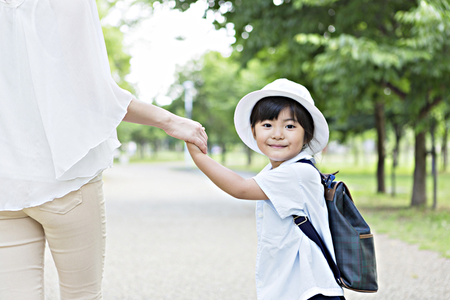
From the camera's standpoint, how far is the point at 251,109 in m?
2.09

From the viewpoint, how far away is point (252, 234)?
6.98 meters

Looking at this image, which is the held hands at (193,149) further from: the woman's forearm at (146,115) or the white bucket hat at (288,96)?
the white bucket hat at (288,96)

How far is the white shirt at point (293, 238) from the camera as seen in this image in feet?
5.92

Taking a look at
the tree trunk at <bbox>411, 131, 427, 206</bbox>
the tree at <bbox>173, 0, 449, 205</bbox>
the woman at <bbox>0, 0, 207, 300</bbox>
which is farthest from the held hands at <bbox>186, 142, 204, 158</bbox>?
the tree trunk at <bbox>411, 131, 427, 206</bbox>

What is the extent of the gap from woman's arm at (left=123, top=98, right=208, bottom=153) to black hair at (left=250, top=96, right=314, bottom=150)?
0.88 ft

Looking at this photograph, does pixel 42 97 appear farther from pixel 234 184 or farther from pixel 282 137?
pixel 282 137

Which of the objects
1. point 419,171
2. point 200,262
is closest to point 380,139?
point 419,171

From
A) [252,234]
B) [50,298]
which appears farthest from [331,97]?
[50,298]

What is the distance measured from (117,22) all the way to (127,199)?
797 centimetres

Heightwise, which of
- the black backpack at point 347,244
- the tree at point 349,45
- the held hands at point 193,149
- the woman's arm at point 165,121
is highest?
the tree at point 349,45

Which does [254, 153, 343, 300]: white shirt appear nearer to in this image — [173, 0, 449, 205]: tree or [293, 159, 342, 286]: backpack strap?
[293, 159, 342, 286]: backpack strap

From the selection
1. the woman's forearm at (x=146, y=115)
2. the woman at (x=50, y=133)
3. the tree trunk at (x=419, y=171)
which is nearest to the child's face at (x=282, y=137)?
the woman's forearm at (x=146, y=115)

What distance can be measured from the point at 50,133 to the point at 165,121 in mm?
505

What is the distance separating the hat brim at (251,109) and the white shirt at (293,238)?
8.0 inches
